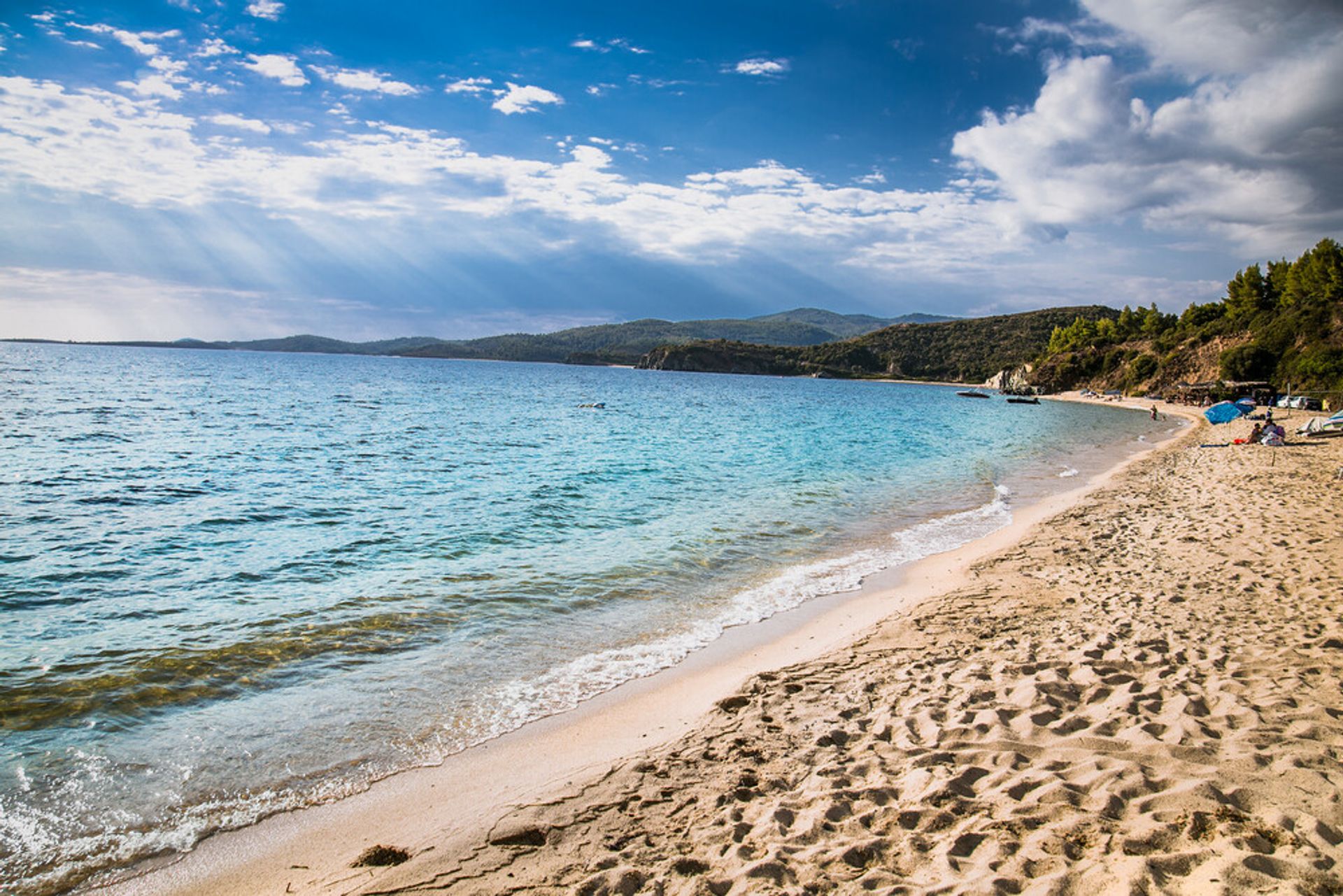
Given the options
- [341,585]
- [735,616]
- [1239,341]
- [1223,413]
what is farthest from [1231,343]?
[341,585]

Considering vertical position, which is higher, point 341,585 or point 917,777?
point 917,777

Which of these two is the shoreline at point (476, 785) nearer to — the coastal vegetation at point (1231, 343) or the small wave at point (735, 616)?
the small wave at point (735, 616)

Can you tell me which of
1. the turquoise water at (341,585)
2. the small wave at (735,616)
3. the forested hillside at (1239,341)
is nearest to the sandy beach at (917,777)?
the small wave at (735,616)

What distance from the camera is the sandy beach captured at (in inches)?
161

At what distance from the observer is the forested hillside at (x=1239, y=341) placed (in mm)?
72625

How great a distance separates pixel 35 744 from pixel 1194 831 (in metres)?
9.96

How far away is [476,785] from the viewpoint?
593 centimetres

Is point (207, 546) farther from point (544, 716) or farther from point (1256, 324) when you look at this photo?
point (1256, 324)

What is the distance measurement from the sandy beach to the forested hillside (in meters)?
74.7

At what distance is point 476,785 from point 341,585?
6617 millimetres

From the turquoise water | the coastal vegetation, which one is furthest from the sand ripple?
the coastal vegetation

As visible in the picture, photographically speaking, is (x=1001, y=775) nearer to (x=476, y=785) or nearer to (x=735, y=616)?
(x=476, y=785)

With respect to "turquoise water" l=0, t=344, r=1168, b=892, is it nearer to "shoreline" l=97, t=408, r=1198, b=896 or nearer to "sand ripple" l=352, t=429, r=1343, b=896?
"shoreline" l=97, t=408, r=1198, b=896

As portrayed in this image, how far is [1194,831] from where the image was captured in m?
4.10
